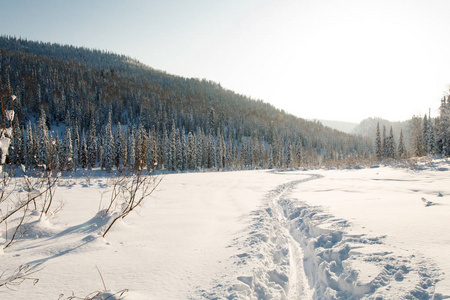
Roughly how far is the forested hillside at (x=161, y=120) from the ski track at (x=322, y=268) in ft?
172

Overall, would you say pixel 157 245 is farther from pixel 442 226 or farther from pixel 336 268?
pixel 442 226

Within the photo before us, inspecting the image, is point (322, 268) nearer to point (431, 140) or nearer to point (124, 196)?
point (124, 196)

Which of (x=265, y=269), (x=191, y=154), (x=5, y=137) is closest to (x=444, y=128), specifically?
(x=265, y=269)

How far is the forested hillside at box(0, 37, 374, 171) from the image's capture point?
65438 mm

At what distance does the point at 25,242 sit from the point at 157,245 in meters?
2.69

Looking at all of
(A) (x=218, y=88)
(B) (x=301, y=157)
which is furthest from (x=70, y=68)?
(B) (x=301, y=157)

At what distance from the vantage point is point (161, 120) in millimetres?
100938

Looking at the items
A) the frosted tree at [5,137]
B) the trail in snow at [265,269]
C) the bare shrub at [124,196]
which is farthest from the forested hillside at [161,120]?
the frosted tree at [5,137]

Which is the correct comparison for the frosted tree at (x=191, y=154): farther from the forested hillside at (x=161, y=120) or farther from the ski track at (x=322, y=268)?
the ski track at (x=322, y=268)

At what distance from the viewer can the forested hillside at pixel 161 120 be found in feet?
215

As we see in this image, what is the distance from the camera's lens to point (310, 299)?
389 cm

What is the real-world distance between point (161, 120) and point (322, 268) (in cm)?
10236

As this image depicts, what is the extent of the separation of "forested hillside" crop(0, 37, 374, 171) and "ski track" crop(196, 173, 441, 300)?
52556mm

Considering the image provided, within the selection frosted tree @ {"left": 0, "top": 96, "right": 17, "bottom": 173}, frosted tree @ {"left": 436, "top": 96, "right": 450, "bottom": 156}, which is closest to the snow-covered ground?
frosted tree @ {"left": 0, "top": 96, "right": 17, "bottom": 173}
